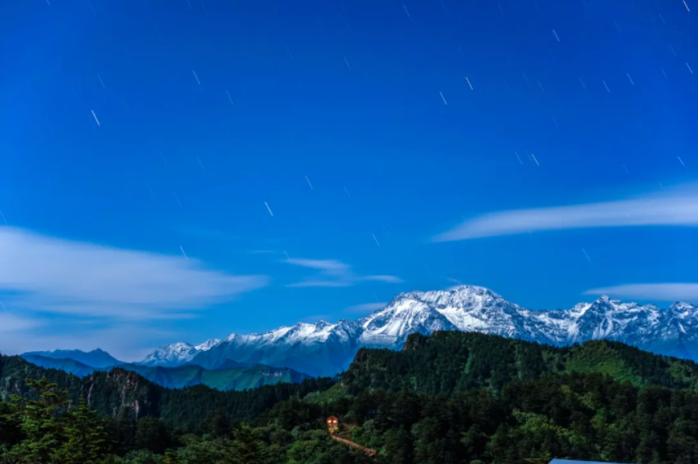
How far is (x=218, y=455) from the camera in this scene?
192 feet

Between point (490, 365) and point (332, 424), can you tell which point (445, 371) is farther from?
point (332, 424)

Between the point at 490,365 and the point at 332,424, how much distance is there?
70.7 m

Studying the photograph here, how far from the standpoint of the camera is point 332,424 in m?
89.5

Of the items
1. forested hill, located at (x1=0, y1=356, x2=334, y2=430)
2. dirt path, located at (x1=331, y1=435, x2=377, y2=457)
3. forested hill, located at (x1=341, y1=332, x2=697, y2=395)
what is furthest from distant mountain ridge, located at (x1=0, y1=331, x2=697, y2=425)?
dirt path, located at (x1=331, y1=435, x2=377, y2=457)

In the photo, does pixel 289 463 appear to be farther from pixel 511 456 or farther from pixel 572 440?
pixel 572 440

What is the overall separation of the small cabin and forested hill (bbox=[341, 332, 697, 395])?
162 feet

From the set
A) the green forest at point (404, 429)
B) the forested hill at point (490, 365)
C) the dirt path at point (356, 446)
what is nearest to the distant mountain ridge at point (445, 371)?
the forested hill at point (490, 365)

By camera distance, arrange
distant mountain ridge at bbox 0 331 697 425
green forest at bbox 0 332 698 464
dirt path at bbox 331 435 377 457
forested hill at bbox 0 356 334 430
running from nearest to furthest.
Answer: green forest at bbox 0 332 698 464 → dirt path at bbox 331 435 377 457 → distant mountain ridge at bbox 0 331 697 425 → forested hill at bbox 0 356 334 430

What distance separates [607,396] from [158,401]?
4337 inches

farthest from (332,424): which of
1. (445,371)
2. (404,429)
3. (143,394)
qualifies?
(143,394)

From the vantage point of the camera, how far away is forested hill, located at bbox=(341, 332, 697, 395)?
14212cm

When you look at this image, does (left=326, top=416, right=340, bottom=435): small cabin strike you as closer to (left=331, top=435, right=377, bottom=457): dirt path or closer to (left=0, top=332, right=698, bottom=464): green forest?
(left=0, top=332, right=698, bottom=464): green forest

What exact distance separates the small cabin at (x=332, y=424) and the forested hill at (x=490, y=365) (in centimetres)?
4933

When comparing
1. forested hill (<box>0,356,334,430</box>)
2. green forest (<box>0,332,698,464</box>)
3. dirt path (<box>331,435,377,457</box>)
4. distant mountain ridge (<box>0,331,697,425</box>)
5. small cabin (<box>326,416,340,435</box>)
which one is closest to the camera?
green forest (<box>0,332,698,464</box>)
